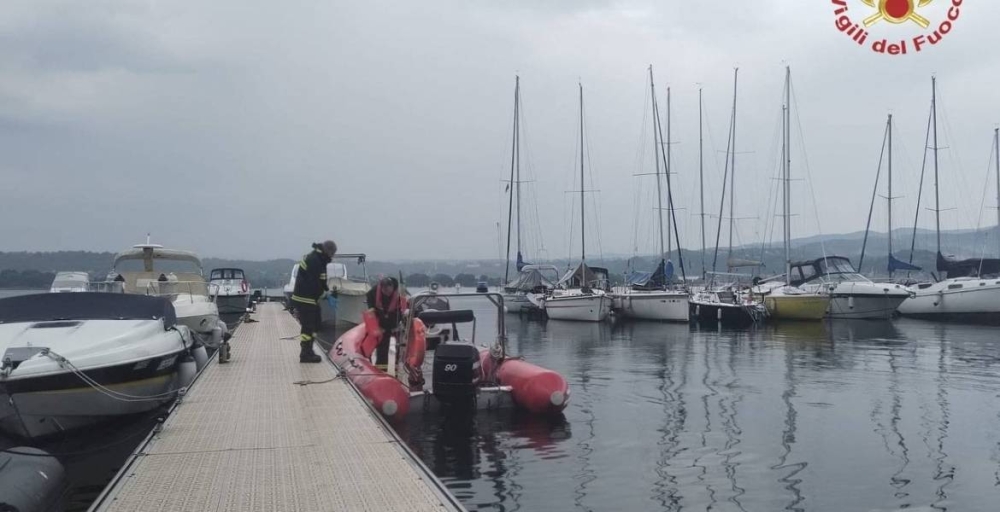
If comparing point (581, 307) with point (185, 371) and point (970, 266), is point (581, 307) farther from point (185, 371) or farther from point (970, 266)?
point (185, 371)

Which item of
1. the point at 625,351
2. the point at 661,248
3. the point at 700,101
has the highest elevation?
the point at 700,101

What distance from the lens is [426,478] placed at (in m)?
6.48

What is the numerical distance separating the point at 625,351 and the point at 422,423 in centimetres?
1341

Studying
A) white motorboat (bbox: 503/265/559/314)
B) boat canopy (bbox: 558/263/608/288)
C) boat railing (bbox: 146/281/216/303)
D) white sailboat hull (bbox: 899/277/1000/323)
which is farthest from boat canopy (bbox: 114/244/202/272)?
white sailboat hull (bbox: 899/277/1000/323)

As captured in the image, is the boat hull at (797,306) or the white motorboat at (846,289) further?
the white motorboat at (846,289)

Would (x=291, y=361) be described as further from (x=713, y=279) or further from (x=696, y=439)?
(x=713, y=279)

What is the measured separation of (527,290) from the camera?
47156 mm

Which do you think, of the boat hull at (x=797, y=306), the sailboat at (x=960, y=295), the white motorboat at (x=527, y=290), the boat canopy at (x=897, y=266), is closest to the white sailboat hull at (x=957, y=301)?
the sailboat at (x=960, y=295)

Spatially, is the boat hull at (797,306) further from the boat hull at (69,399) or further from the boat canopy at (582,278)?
the boat hull at (69,399)

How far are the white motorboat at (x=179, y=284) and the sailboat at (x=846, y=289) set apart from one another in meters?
28.0

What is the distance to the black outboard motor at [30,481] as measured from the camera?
6.67 meters

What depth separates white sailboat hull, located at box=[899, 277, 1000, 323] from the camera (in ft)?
121

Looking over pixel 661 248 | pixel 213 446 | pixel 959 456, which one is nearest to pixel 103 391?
pixel 213 446

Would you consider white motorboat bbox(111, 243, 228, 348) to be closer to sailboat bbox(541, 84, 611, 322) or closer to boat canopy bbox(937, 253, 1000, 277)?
sailboat bbox(541, 84, 611, 322)
